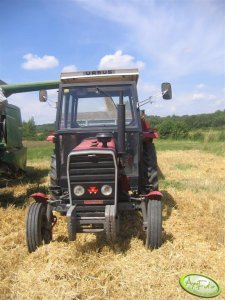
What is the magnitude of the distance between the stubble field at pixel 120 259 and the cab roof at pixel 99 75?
6.88 ft

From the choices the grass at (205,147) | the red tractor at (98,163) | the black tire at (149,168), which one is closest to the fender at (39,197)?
the red tractor at (98,163)

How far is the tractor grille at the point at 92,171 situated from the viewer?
4266 mm

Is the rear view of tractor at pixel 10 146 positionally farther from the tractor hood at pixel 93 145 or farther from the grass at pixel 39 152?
the tractor hood at pixel 93 145

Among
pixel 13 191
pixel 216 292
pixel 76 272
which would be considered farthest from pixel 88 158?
pixel 13 191

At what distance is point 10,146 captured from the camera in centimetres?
846

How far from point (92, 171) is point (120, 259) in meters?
1.03

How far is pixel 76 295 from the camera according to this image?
3365 millimetres

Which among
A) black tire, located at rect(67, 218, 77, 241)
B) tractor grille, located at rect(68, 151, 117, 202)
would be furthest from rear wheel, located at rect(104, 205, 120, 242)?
black tire, located at rect(67, 218, 77, 241)

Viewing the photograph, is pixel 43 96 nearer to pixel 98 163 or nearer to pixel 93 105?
pixel 93 105

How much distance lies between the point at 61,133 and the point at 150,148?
174 cm

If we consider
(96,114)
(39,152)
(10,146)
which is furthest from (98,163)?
(39,152)

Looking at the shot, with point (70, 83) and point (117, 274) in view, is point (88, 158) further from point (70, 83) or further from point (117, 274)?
point (70, 83)

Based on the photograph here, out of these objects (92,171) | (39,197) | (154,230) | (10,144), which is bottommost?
(154,230)

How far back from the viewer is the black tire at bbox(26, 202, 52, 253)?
174 inches
